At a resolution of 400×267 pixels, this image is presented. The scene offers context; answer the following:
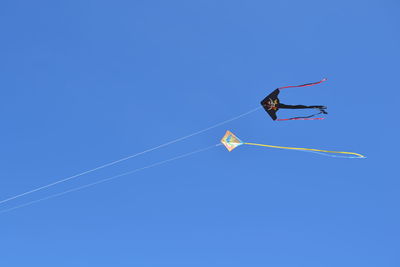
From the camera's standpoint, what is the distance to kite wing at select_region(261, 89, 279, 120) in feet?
73.4

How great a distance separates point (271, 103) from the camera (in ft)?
73.7

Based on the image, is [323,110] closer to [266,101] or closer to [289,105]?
[289,105]

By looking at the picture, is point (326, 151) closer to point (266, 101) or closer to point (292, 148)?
point (292, 148)

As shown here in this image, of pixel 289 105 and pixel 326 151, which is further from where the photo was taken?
pixel 289 105

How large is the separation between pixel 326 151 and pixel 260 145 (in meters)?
3.92

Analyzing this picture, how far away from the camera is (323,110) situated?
70.9ft

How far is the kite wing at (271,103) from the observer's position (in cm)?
2236

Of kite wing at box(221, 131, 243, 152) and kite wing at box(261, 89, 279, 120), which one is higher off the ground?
kite wing at box(261, 89, 279, 120)

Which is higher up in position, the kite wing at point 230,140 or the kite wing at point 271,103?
the kite wing at point 271,103

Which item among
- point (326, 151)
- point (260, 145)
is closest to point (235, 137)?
point (260, 145)

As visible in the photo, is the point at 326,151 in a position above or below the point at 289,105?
below

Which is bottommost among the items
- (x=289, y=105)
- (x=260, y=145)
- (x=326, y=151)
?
(x=326, y=151)

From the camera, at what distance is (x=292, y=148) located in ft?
72.0

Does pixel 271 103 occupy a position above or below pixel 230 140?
above
